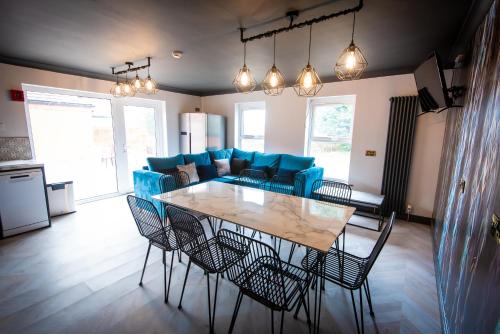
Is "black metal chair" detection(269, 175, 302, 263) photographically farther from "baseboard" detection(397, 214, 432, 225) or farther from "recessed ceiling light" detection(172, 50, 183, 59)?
"recessed ceiling light" detection(172, 50, 183, 59)

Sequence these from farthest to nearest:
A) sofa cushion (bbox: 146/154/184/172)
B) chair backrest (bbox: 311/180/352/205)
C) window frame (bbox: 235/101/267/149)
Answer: window frame (bbox: 235/101/267/149), sofa cushion (bbox: 146/154/184/172), chair backrest (bbox: 311/180/352/205)

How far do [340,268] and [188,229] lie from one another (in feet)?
3.69

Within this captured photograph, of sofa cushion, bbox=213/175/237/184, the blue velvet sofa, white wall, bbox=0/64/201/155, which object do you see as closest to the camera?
white wall, bbox=0/64/201/155

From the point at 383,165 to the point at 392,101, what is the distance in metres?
1.02

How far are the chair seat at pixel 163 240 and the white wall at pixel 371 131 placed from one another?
3.25 metres

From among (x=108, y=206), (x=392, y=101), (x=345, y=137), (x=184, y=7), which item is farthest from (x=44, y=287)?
(x=392, y=101)

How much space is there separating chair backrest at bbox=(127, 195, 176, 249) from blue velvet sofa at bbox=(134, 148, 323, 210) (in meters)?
1.40

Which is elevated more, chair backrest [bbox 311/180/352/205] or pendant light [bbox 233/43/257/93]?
pendant light [bbox 233/43/257/93]

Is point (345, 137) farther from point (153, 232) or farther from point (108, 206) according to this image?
point (108, 206)

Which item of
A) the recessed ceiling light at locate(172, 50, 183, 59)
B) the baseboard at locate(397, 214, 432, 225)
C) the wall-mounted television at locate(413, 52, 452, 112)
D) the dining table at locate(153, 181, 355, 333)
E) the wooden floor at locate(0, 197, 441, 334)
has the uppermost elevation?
the recessed ceiling light at locate(172, 50, 183, 59)

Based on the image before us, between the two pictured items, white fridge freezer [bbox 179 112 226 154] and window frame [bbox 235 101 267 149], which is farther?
white fridge freezer [bbox 179 112 226 154]

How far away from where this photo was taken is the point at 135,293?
1.95 metres

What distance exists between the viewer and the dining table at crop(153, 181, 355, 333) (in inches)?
57.7

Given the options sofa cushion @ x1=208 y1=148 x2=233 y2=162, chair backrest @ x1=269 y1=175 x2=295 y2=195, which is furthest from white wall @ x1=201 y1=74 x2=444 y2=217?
sofa cushion @ x1=208 y1=148 x2=233 y2=162
